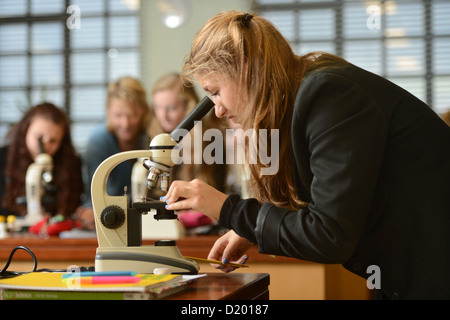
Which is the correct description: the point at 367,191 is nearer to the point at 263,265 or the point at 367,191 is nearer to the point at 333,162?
the point at 333,162

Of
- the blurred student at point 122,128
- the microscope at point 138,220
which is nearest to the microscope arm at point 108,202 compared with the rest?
the microscope at point 138,220

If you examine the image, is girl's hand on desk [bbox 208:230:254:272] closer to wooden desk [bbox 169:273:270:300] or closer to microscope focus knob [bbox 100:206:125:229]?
wooden desk [bbox 169:273:270:300]

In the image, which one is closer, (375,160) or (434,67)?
(375,160)

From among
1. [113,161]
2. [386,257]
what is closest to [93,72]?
[113,161]

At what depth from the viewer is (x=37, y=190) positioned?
8.71 feet

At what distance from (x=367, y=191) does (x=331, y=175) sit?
0.07m

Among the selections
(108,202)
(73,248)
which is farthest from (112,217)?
(73,248)

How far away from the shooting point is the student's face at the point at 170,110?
3.30m

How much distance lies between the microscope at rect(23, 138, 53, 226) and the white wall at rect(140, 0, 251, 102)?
283 cm

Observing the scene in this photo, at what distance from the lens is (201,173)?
2904 millimetres

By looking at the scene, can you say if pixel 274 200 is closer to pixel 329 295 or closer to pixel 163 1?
pixel 329 295

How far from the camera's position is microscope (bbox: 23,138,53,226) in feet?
8.68

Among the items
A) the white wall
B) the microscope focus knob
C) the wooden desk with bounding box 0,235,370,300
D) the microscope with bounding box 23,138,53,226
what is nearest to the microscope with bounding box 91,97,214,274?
the microscope focus knob
